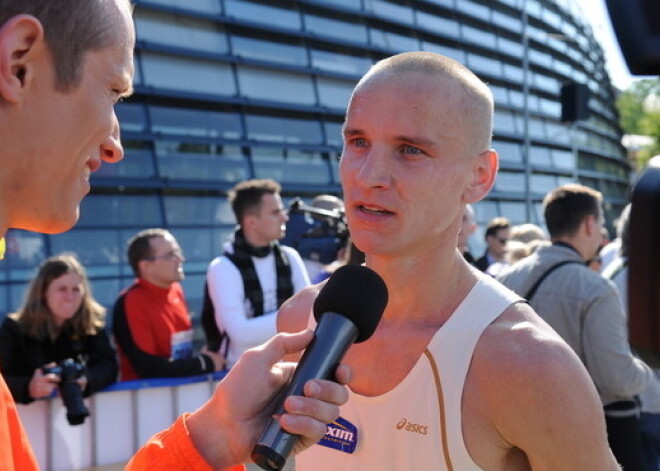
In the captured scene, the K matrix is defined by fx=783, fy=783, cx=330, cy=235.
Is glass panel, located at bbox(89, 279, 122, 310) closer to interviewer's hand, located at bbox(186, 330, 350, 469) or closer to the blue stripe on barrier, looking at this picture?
the blue stripe on barrier

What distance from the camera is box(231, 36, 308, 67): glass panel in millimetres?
19469

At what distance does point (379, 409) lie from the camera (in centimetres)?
191

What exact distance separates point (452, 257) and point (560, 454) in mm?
600

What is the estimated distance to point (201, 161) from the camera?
1767 cm

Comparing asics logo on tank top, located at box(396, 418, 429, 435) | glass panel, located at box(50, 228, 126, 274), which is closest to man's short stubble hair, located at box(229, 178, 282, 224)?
asics logo on tank top, located at box(396, 418, 429, 435)

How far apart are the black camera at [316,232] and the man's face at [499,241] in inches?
120

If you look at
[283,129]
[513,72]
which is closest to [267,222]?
[283,129]

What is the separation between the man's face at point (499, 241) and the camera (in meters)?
9.27

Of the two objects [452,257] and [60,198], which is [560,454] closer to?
[452,257]

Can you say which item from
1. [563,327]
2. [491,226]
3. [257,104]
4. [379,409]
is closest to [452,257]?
[379,409]

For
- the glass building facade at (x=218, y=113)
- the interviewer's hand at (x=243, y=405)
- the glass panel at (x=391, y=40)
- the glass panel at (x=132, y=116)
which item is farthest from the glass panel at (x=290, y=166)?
the interviewer's hand at (x=243, y=405)

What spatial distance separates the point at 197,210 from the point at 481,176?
15601mm

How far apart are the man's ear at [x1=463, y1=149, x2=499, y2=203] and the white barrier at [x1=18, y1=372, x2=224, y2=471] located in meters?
3.35

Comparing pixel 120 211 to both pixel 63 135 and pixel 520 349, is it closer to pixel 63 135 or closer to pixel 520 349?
pixel 520 349
